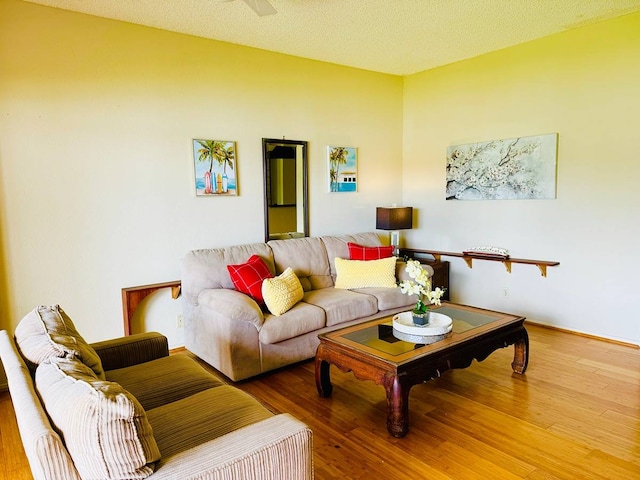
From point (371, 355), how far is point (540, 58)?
11.3ft

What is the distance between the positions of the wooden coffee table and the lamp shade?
181 cm

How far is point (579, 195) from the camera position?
3977 mm

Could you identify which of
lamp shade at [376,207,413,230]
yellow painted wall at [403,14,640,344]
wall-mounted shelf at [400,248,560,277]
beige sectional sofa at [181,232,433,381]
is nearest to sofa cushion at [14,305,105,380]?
beige sectional sofa at [181,232,433,381]

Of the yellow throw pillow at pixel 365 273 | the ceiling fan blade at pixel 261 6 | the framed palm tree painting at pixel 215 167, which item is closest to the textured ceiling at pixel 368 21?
the ceiling fan blade at pixel 261 6

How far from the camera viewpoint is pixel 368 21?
361 cm

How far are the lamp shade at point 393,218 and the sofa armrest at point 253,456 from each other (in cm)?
363

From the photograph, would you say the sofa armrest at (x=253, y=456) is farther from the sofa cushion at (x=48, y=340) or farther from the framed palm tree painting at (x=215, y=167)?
the framed palm tree painting at (x=215, y=167)

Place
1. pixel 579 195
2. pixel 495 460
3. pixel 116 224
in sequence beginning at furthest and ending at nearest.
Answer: pixel 579 195 → pixel 116 224 → pixel 495 460

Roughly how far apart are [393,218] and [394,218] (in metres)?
0.01

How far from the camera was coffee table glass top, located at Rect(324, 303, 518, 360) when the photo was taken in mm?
2576

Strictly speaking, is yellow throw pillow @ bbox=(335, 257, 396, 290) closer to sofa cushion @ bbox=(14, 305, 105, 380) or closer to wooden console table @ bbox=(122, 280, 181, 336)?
wooden console table @ bbox=(122, 280, 181, 336)

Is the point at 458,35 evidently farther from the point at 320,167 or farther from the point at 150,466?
the point at 150,466

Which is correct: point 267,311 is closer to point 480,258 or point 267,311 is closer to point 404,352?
point 404,352

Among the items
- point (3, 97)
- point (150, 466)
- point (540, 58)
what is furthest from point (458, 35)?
point (150, 466)
